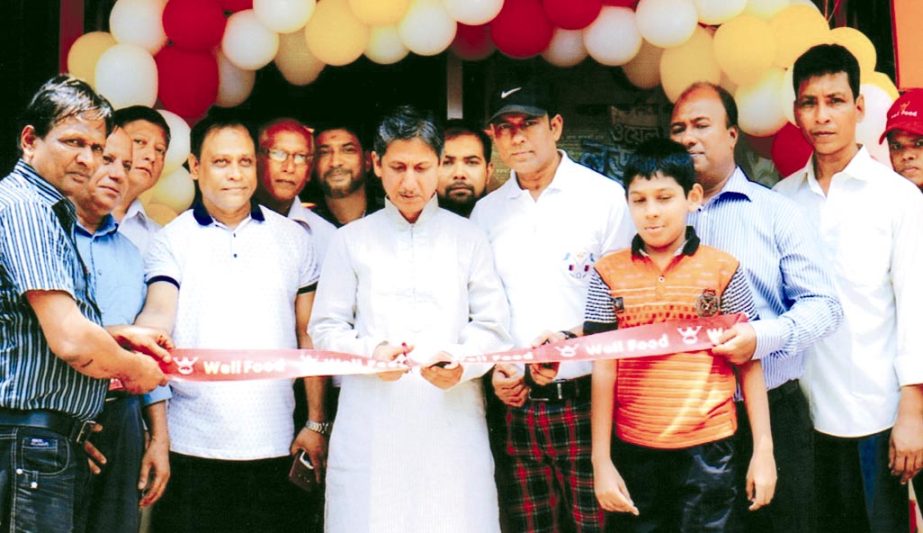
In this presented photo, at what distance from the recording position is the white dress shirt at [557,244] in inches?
140

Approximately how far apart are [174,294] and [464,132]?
59.3 inches

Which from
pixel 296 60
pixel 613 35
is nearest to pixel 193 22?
pixel 296 60

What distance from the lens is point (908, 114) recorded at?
3.89m

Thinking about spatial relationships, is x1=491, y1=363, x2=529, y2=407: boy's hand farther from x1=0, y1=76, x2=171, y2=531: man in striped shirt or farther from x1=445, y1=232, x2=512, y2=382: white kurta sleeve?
x1=0, y1=76, x2=171, y2=531: man in striped shirt

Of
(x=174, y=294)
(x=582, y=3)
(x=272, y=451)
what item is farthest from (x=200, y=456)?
(x=582, y=3)

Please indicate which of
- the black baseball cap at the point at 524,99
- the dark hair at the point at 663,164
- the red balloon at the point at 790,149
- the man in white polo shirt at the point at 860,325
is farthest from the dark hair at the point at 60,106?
the red balloon at the point at 790,149

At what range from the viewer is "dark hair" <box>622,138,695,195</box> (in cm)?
313

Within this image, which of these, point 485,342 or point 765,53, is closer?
point 485,342

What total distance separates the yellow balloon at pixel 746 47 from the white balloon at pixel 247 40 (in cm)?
201

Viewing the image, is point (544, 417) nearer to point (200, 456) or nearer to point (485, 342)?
point (485, 342)

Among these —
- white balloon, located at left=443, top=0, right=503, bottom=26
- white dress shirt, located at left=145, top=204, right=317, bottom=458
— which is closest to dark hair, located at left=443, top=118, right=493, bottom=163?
white balloon, located at left=443, top=0, right=503, bottom=26

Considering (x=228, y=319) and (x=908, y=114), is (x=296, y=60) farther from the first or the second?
(x=908, y=114)

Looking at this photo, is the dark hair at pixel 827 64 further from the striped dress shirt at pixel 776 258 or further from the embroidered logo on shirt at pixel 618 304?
the embroidered logo on shirt at pixel 618 304

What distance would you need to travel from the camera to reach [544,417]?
138 inches
